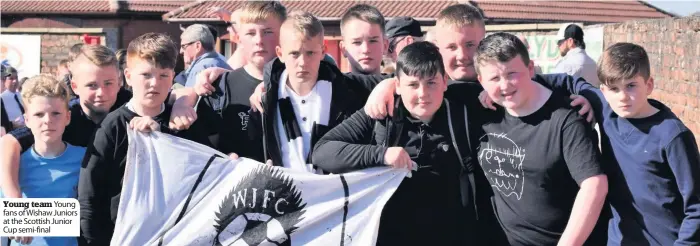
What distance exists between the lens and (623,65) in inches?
158

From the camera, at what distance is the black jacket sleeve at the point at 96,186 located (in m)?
4.46

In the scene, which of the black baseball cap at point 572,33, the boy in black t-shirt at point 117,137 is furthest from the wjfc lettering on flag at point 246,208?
the black baseball cap at point 572,33

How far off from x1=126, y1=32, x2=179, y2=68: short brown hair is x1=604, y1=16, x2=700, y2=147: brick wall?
187 inches

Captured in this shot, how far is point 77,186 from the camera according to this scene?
15.3ft

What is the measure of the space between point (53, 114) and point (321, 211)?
5.36ft

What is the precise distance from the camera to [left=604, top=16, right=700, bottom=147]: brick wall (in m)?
7.41

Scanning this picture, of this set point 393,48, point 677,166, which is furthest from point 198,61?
point 677,166

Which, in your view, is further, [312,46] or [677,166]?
[312,46]

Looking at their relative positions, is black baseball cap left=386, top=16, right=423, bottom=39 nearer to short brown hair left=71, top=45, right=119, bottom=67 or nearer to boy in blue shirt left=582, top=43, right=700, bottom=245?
short brown hair left=71, top=45, right=119, bottom=67

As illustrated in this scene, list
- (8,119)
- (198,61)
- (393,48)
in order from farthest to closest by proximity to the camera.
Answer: (8,119) < (198,61) < (393,48)

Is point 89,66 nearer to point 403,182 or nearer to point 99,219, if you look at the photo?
point 99,219

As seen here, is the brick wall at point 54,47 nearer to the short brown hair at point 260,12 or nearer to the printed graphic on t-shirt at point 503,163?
the short brown hair at point 260,12

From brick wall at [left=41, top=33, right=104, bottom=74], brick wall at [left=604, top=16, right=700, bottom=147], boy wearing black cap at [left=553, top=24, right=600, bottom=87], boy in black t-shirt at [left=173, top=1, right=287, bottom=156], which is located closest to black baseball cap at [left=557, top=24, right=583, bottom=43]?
boy wearing black cap at [left=553, top=24, right=600, bottom=87]

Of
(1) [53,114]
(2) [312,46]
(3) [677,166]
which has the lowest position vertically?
(3) [677,166]
